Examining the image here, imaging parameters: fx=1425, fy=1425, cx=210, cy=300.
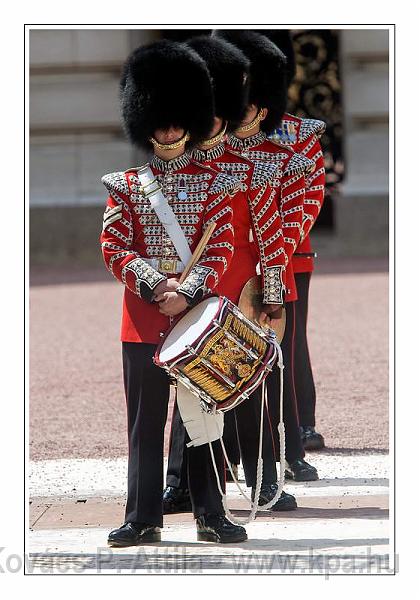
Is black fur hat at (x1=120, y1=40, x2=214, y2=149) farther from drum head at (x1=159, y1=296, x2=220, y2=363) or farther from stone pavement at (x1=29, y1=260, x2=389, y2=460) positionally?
stone pavement at (x1=29, y1=260, x2=389, y2=460)

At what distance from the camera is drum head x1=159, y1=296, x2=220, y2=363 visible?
470 cm

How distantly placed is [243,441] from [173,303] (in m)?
0.95

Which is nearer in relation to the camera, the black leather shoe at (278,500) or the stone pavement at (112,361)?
the black leather shoe at (278,500)

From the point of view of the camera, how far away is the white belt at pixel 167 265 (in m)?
4.92

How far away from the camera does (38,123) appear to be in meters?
15.2

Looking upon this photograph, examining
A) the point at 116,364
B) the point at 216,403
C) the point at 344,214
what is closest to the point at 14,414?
the point at 216,403

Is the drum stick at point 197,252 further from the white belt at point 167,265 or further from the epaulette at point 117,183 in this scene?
the epaulette at point 117,183

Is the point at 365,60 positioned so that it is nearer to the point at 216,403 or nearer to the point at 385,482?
the point at 385,482

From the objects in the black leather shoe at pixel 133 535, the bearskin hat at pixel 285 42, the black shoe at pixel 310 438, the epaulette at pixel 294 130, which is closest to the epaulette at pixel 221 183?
the epaulette at pixel 294 130

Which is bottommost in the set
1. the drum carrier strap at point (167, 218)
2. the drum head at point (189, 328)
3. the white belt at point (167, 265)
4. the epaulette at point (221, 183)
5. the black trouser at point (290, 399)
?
the black trouser at point (290, 399)

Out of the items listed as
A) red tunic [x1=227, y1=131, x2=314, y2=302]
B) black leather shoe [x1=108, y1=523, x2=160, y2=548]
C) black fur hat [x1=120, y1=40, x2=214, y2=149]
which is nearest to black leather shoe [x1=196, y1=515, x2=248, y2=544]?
black leather shoe [x1=108, y1=523, x2=160, y2=548]

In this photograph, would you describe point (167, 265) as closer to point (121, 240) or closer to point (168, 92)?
point (121, 240)

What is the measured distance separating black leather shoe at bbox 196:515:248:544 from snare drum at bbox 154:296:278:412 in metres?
0.44
